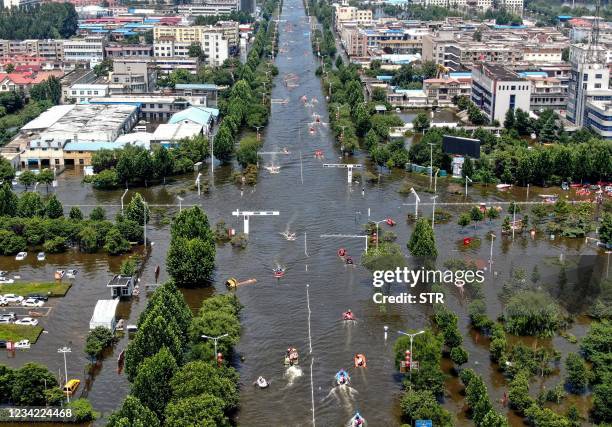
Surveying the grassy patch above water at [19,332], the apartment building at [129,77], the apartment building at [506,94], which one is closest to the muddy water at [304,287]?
the grassy patch above water at [19,332]

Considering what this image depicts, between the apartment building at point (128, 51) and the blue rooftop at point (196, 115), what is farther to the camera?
the apartment building at point (128, 51)

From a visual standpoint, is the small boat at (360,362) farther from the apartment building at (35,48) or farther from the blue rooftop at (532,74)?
the apartment building at (35,48)

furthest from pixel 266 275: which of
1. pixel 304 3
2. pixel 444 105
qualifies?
pixel 304 3

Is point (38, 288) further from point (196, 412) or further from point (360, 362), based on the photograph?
point (196, 412)

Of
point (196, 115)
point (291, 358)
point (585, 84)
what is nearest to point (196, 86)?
point (196, 115)

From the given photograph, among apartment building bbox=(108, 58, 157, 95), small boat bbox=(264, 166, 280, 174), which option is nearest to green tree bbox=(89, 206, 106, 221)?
small boat bbox=(264, 166, 280, 174)

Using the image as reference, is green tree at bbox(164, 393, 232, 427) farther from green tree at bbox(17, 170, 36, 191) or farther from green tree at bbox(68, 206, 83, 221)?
green tree at bbox(17, 170, 36, 191)
